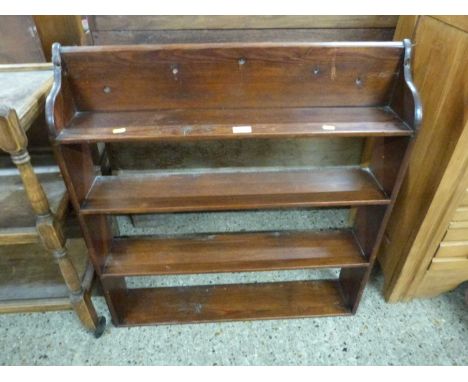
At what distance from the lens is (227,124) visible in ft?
3.10

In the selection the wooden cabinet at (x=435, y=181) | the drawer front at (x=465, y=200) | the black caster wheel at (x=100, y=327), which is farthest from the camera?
the black caster wheel at (x=100, y=327)

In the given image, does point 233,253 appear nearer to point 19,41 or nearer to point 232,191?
point 232,191

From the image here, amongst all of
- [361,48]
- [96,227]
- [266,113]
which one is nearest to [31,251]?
[96,227]

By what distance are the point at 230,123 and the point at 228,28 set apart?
518mm

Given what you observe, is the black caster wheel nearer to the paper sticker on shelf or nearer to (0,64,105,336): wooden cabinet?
(0,64,105,336): wooden cabinet

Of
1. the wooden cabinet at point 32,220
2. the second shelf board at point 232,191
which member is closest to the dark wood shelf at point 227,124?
the wooden cabinet at point 32,220

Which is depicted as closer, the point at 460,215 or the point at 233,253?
the point at 460,215

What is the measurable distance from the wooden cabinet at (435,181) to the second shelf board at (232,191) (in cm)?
20

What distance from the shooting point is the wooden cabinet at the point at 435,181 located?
0.99 meters

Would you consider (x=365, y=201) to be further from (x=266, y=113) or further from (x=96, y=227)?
(x=96, y=227)

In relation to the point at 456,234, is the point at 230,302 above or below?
below

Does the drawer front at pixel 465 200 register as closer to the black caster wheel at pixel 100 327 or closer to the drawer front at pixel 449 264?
the drawer front at pixel 449 264

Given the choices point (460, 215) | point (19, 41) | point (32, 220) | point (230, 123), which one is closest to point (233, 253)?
point (230, 123)

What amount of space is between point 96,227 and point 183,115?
1.65ft
